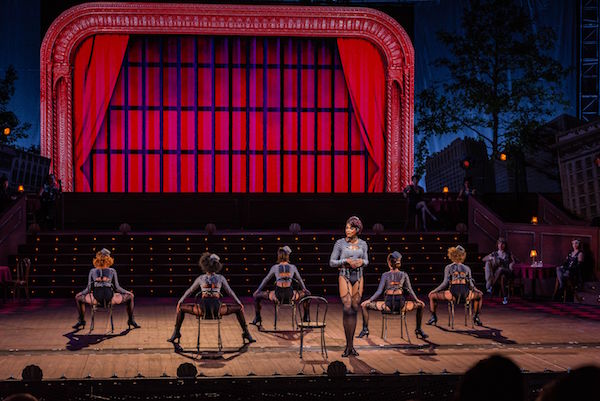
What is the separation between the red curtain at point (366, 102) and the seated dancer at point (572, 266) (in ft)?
27.0

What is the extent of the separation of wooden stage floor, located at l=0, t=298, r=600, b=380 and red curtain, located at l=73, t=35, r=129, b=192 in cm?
900

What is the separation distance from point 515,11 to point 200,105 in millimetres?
8895

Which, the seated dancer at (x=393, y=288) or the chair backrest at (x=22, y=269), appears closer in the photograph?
the seated dancer at (x=393, y=288)

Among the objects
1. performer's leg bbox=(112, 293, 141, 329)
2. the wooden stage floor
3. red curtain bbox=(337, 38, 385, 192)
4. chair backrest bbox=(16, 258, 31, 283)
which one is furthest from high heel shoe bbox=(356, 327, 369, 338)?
red curtain bbox=(337, 38, 385, 192)

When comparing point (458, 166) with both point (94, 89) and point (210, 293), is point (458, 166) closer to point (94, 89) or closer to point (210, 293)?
point (94, 89)

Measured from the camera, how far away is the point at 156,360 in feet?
28.7

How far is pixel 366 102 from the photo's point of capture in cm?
2205

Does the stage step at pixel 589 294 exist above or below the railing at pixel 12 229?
below

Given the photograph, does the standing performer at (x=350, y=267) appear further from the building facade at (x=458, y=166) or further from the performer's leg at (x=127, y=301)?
the building facade at (x=458, y=166)

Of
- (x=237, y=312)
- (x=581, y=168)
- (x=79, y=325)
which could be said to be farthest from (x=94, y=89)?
(x=237, y=312)

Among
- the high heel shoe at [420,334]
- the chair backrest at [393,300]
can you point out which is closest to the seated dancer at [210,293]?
the chair backrest at [393,300]

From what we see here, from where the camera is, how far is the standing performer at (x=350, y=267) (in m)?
8.69

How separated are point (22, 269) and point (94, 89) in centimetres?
848

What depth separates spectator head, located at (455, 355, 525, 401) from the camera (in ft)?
7.52
